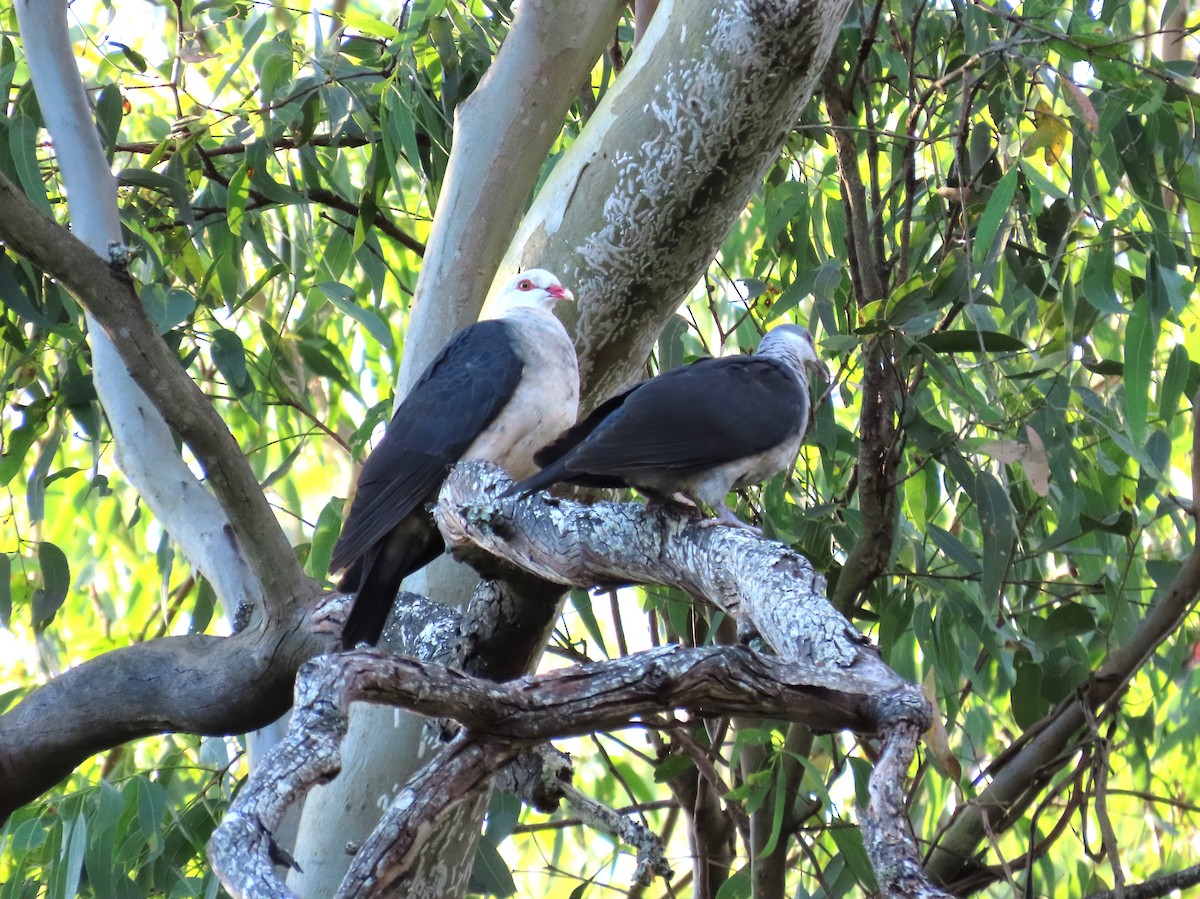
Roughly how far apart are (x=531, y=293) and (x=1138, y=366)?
3.61ft

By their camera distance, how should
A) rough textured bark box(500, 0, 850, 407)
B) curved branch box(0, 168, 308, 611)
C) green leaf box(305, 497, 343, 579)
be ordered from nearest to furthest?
curved branch box(0, 168, 308, 611)
rough textured bark box(500, 0, 850, 407)
green leaf box(305, 497, 343, 579)

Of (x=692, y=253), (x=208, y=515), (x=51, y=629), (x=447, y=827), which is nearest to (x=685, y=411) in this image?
(x=692, y=253)

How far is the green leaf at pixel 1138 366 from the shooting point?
2.27 metres

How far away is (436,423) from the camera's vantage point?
246cm

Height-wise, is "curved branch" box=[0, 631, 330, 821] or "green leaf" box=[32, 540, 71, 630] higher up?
"green leaf" box=[32, 540, 71, 630]

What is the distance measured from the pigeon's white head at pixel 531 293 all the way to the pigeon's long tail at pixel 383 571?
42 cm

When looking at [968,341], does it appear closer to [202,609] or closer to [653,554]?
[653,554]

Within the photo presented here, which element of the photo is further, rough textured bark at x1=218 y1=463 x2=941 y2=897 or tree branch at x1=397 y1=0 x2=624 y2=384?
tree branch at x1=397 y1=0 x2=624 y2=384

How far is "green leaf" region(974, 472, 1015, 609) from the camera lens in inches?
94.9

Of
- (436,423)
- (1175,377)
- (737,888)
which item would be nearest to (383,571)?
(436,423)

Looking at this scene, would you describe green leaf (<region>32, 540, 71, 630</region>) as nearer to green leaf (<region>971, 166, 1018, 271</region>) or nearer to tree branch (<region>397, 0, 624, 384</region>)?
tree branch (<region>397, 0, 624, 384</region>)

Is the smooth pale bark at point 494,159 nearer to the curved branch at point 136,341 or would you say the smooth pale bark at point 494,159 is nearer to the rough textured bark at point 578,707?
the curved branch at point 136,341

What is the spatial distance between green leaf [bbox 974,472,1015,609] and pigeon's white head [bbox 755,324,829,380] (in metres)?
0.41

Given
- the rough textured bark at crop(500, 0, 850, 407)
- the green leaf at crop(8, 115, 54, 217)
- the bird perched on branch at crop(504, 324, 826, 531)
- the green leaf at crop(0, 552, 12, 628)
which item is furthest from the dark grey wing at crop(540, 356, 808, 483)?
the green leaf at crop(0, 552, 12, 628)
